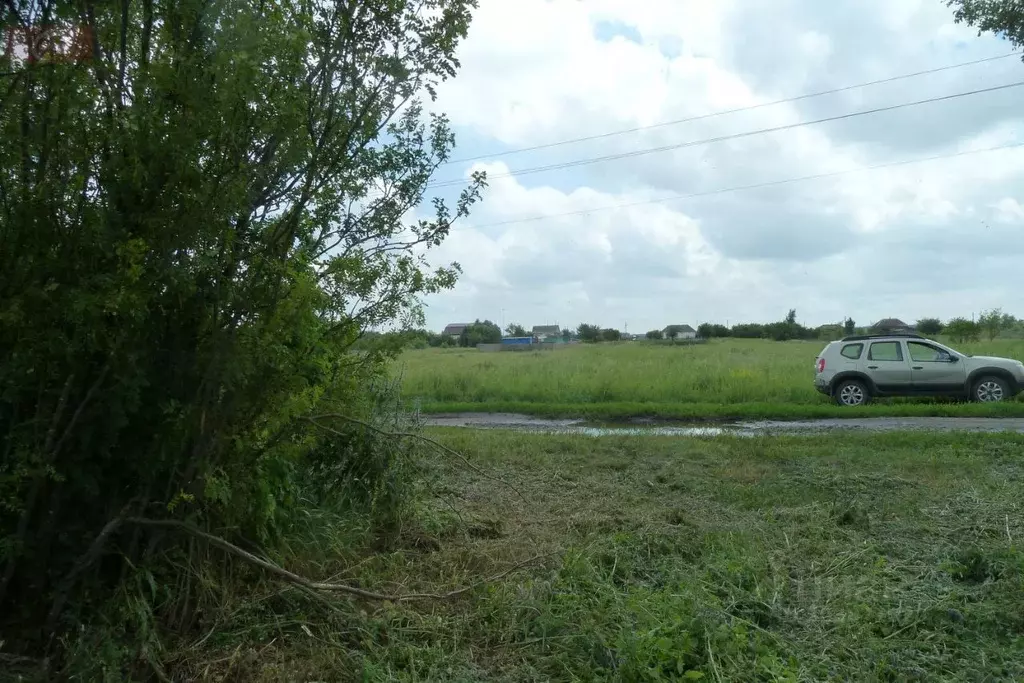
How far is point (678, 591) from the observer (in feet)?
16.9

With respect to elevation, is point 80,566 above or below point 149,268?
below

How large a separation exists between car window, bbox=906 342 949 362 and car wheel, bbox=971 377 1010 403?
Result: 93cm

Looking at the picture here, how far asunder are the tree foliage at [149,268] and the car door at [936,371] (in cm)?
1752

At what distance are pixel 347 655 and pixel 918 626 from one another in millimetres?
3318

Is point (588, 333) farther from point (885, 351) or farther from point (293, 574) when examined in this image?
point (293, 574)

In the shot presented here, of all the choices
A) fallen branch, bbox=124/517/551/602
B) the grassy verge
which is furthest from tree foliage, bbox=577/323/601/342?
fallen branch, bbox=124/517/551/602

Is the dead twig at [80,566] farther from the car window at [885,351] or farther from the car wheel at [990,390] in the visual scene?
the car wheel at [990,390]

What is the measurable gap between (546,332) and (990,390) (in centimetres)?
5378

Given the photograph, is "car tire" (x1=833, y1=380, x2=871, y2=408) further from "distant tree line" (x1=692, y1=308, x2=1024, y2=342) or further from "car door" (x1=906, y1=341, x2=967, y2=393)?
"distant tree line" (x1=692, y1=308, x2=1024, y2=342)

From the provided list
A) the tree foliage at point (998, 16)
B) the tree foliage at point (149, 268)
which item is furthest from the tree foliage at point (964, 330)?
the tree foliage at point (149, 268)

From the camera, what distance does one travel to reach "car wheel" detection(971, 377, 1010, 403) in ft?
60.2

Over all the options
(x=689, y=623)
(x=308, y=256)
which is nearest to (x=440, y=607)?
(x=689, y=623)

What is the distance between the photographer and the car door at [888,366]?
18.9 m

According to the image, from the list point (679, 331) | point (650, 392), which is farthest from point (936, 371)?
point (679, 331)
